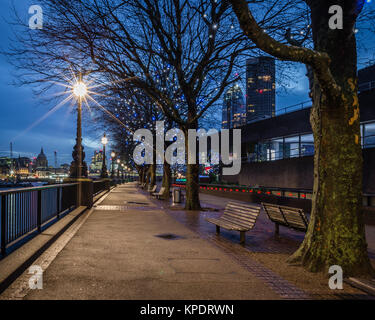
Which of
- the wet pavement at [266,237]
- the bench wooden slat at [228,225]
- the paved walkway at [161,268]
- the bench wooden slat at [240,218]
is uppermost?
the bench wooden slat at [240,218]

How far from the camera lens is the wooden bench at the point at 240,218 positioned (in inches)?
289

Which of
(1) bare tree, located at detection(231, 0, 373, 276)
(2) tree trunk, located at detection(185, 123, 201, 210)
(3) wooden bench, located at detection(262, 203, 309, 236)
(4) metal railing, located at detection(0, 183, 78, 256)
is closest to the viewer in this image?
(1) bare tree, located at detection(231, 0, 373, 276)

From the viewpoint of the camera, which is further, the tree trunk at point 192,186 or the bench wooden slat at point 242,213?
the tree trunk at point 192,186

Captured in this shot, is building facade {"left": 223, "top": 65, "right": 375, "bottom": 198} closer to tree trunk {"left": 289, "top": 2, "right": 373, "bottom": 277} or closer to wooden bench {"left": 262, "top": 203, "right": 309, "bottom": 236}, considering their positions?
wooden bench {"left": 262, "top": 203, "right": 309, "bottom": 236}

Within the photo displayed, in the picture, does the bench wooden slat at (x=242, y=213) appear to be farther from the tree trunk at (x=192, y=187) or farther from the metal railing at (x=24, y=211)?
the tree trunk at (x=192, y=187)

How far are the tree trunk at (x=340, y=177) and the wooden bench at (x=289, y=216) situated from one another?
5.33 feet

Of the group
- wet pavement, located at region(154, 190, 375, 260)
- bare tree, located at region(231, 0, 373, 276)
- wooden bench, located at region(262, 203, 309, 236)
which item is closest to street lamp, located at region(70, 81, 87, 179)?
wet pavement, located at region(154, 190, 375, 260)

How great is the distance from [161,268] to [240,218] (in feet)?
10.5

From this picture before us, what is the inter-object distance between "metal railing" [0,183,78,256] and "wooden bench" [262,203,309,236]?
615 cm

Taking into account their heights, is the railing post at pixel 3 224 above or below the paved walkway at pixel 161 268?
above

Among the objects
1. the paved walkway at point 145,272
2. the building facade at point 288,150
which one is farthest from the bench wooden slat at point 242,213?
the building facade at point 288,150

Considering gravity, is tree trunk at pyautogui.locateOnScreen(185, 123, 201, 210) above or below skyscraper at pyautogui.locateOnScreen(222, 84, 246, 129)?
below

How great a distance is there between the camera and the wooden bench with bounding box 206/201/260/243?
24.1ft

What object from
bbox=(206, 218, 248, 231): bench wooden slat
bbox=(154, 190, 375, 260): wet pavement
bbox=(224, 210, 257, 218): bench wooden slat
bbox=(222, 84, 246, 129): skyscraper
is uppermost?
bbox=(222, 84, 246, 129): skyscraper
